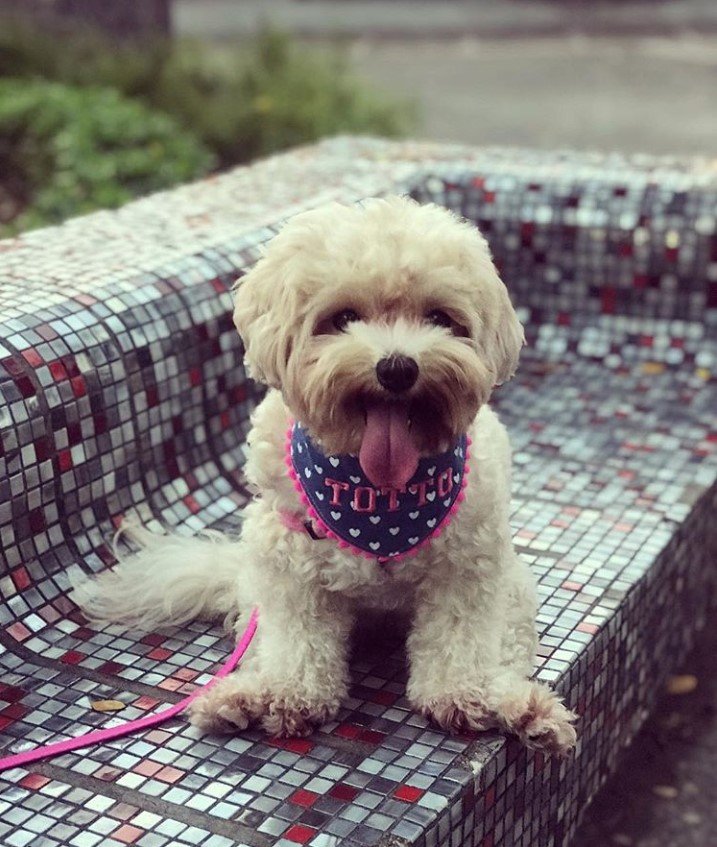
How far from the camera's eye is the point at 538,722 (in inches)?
109

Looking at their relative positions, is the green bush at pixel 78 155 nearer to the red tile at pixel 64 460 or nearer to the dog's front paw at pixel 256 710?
the red tile at pixel 64 460

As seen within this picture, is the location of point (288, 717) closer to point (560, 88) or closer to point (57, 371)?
point (57, 371)

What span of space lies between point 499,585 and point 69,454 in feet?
4.01

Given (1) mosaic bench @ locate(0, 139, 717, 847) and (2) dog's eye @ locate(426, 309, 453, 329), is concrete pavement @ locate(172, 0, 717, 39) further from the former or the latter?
(2) dog's eye @ locate(426, 309, 453, 329)

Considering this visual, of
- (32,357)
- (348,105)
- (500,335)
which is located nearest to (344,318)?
(500,335)

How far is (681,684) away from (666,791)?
534mm

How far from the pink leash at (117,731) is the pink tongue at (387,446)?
62 centimetres

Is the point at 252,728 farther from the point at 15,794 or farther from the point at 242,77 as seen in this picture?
the point at 242,77

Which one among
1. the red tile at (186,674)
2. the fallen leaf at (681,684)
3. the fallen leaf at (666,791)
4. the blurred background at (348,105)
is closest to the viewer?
the red tile at (186,674)

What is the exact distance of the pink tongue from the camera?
2629 mm

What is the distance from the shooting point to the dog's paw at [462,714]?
2.81 metres

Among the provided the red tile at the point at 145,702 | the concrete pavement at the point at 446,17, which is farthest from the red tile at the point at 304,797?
the concrete pavement at the point at 446,17

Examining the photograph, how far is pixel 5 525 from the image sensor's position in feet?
10.8

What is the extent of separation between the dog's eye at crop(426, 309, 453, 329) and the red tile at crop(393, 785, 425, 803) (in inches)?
36.1
